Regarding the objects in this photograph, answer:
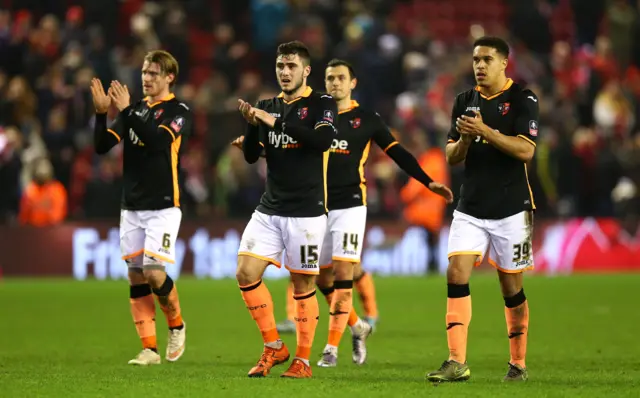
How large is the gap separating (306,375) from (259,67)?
53.1ft

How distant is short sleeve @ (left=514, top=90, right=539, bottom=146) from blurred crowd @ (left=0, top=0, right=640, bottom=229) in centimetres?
1182

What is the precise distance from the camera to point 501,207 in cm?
875

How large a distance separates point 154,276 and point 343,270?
1.61 metres

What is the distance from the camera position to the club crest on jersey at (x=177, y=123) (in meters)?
10.3

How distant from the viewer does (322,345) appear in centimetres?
1194

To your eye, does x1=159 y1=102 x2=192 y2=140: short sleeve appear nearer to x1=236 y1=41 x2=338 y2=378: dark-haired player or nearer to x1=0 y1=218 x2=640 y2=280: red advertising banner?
x1=236 y1=41 x2=338 y2=378: dark-haired player

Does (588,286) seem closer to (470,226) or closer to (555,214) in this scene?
(555,214)

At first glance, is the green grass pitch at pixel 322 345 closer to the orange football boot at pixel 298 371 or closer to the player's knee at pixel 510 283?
the orange football boot at pixel 298 371

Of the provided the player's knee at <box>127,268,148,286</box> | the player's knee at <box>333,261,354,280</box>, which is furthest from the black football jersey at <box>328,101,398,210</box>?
the player's knee at <box>127,268,148,286</box>

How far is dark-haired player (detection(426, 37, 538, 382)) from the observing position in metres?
8.62

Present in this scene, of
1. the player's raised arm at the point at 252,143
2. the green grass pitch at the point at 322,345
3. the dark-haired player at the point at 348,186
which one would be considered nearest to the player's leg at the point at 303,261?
the green grass pitch at the point at 322,345

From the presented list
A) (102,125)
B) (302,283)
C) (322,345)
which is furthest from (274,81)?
(302,283)

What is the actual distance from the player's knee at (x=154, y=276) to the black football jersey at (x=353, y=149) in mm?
1644

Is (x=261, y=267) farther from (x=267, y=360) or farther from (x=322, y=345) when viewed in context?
(x=322, y=345)
